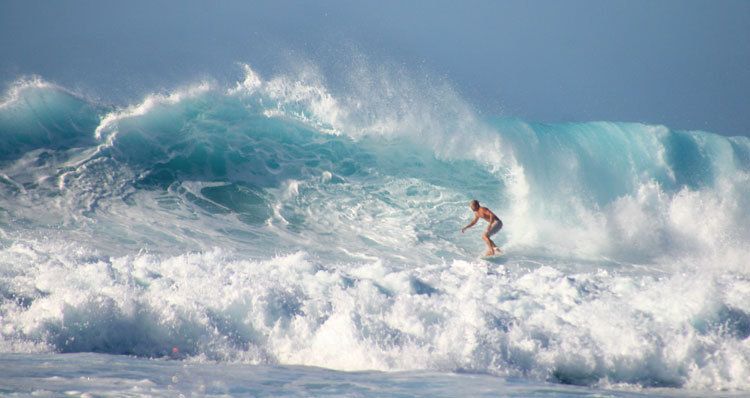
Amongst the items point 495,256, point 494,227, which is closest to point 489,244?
point 495,256

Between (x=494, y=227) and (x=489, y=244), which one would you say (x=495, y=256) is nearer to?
(x=489, y=244)

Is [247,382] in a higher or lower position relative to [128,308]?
lower

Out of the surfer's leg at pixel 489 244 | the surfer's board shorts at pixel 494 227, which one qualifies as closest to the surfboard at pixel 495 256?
the surfer's leg at pixel 489 244

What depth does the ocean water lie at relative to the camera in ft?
19.1

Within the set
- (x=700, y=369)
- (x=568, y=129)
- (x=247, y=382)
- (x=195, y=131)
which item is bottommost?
(x=247, y=382)

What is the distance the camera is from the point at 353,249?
36.2 feet

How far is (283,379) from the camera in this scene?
5.17 meters

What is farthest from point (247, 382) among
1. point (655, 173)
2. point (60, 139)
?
point (655, 173)

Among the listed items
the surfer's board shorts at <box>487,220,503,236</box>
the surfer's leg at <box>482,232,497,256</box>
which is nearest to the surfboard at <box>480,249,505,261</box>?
the surfer's leg at <box>482,232,497,256</box>

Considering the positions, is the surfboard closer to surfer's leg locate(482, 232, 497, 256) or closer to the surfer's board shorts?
surfer's leg locate(482, 232, 497, 256)

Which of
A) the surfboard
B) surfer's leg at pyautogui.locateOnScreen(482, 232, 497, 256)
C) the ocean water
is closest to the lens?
the ocean water

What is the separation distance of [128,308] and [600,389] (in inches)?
182

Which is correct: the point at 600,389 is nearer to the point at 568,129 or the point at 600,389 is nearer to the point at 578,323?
the point at 578,323

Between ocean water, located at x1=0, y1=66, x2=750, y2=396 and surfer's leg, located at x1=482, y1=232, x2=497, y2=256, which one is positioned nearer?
ocean water, located at x1=0, y1=66, x2=750, y2=396
